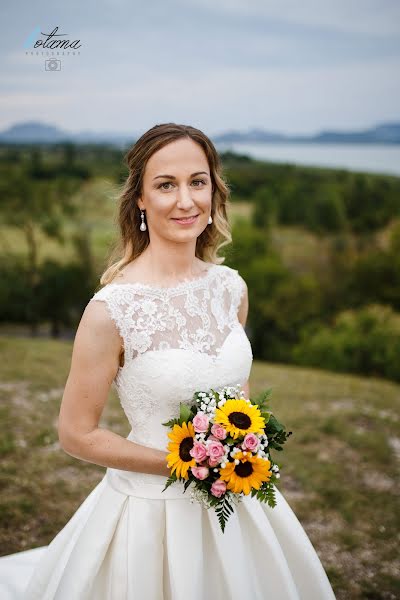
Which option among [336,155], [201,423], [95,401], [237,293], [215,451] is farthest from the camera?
[336,155]

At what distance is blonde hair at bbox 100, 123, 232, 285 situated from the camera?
9.01ft

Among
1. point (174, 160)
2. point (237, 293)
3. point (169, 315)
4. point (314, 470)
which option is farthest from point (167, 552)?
point (314, 470)

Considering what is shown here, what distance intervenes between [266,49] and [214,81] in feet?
6.76

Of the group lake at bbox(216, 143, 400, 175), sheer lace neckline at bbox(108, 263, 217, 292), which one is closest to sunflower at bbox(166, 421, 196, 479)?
sheer lace neckline at bbox(108, 263, 217, 292)

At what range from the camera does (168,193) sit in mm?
2715

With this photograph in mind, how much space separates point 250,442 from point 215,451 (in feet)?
0.49

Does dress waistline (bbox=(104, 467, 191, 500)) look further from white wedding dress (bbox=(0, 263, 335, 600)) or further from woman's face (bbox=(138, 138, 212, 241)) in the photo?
woman's face (bbox=(138, 138, 212, 241))

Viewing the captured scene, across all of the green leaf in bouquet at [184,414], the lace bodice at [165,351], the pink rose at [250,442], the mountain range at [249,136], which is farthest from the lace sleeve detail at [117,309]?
the mountain range at [249,136]

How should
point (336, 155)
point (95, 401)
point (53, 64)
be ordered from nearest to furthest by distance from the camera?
point (95, 401) < point (53, 64) < point (336, 155)

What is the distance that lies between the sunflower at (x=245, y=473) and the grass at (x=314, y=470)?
100 inches

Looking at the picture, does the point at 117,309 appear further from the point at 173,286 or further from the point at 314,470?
the point at 314,470

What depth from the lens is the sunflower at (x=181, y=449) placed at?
88.9 inches

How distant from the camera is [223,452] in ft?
7.22

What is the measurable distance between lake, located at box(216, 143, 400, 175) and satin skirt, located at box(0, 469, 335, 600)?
1551 centimetres
